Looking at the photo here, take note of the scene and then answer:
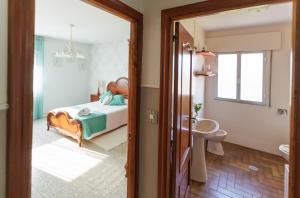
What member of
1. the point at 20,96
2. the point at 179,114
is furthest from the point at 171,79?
the point at 20,96

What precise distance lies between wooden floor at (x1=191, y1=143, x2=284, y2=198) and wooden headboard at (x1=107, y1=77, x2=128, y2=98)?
326cm

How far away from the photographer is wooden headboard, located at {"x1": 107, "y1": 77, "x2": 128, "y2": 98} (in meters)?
5.95

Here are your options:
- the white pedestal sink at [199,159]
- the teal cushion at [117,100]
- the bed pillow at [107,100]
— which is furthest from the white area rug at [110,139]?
the white pedestal sink at [199,159]

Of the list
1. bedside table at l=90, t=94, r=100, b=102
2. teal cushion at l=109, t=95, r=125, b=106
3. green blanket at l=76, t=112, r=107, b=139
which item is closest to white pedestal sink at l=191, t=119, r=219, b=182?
green blanket at l=76, t=112, r=107, b=139

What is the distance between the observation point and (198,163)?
105 inches

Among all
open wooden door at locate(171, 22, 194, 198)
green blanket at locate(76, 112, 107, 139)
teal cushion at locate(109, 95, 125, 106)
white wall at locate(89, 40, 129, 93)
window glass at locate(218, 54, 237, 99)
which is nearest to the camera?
open wooden door at locate(171, 22, 194, 198)

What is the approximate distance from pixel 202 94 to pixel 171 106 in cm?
277

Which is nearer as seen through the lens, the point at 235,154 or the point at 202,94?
the point at 235,154

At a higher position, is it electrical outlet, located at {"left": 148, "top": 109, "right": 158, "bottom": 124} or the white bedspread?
electrical outlet, located at {"left": 148, "top": 109, "right": 158, "bottom": 124}

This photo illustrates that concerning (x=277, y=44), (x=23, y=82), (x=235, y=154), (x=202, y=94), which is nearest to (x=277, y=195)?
(x=235, y=154)

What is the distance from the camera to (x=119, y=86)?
240 inches

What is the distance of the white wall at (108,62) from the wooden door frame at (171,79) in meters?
4.36

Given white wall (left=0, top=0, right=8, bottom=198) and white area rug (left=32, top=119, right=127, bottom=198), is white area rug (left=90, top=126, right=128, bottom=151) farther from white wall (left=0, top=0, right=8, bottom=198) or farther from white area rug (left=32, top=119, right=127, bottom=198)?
white wall (left=0, top=0, right=8, bottom=198)

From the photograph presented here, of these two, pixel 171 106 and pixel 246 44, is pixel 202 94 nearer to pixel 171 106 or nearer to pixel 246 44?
pixel 246 44
